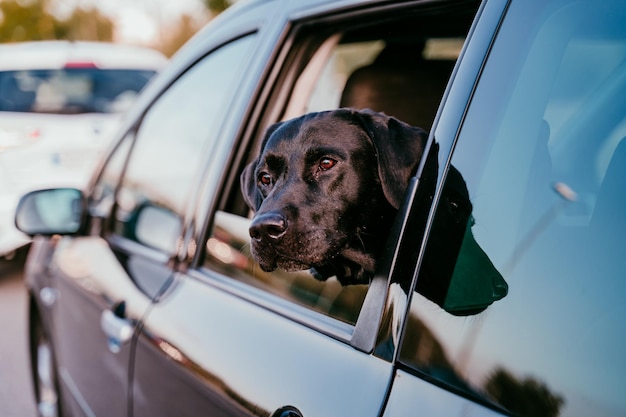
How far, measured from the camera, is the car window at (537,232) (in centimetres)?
117

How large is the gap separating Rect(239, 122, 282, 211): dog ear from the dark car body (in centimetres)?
11

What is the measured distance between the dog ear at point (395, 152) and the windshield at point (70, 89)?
285 inches

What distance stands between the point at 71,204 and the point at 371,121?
5.82 feet

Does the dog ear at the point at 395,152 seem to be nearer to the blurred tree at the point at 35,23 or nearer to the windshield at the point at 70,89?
the windshield at the point at 70,89

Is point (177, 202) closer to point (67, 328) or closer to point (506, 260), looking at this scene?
point (67, 328)

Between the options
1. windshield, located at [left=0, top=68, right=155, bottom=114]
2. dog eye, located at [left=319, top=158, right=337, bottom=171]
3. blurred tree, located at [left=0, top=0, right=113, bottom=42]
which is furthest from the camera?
blurred tree, located at [left=0, top=0, right=113, bottom=42]

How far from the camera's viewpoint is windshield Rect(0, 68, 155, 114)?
27.9ft

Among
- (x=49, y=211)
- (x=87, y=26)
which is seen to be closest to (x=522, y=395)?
(x=49, y=211)

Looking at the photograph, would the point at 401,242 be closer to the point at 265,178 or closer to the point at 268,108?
the point at 265,178

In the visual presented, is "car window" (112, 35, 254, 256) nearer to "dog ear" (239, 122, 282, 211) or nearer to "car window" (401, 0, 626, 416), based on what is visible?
"dog ear" (239, 122, 282, 211)

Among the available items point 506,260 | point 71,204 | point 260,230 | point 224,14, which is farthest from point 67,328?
point 506,260

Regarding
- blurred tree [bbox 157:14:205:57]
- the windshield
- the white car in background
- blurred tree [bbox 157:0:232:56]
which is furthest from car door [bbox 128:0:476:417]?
blurred tree [bbox 157:14:205:57]

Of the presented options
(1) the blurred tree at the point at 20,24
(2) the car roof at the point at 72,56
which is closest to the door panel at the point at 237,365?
(2) the car roof at the point at 72,56

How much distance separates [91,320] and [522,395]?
2058 millimetres
